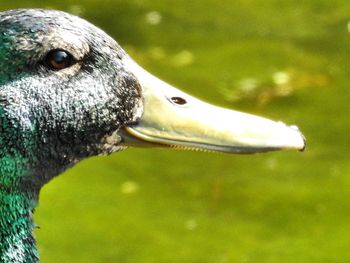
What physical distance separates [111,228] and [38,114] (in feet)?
5.86

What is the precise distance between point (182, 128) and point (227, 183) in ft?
6.08

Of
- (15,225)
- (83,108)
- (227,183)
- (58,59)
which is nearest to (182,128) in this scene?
(83,108)

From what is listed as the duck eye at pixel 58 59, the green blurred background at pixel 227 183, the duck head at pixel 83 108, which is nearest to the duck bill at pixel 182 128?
the duck head at pixel 83 108

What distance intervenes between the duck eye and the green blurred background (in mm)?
1659

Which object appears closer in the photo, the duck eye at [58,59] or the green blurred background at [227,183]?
the duck eye at [58,59]

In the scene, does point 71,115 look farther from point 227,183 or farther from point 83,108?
point 227,183

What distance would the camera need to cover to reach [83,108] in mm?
2656

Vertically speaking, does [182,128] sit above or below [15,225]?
above

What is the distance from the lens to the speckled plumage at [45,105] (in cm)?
256

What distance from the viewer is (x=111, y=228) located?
4336 millimetres

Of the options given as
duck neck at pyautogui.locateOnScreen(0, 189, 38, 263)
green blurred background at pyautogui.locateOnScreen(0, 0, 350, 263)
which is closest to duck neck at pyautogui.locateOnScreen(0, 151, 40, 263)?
duck neck at pyautogui.locateOnScreen(0, 189, 38, 263)

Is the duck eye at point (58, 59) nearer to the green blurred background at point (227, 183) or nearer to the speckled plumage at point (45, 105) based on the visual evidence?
the speckled plumage at point (45, 105)

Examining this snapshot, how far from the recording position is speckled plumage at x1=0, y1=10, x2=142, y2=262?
2.56 metres

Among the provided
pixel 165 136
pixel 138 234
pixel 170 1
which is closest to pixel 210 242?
pixel 138 234
